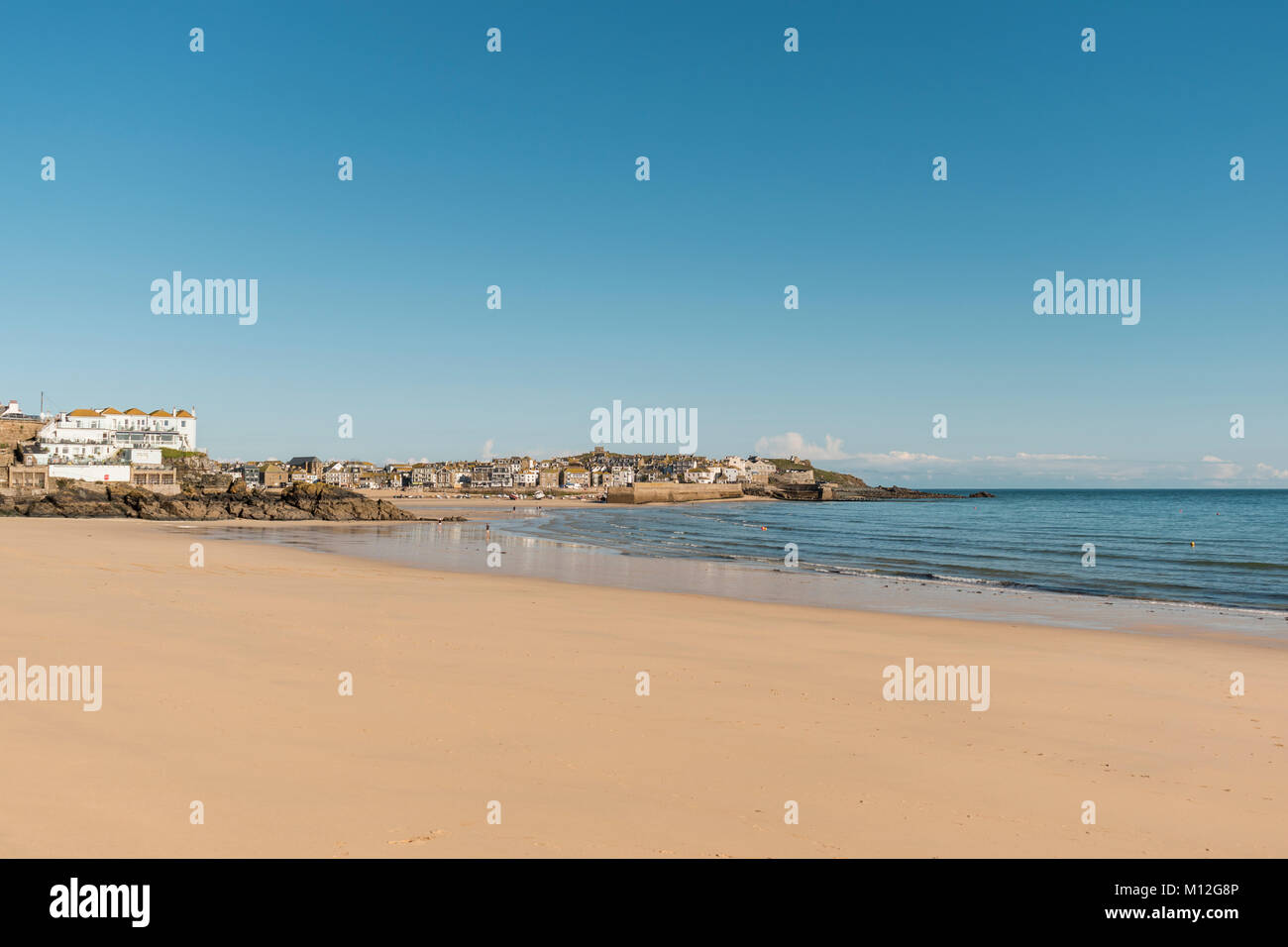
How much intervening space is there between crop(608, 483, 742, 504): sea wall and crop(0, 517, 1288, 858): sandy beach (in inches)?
5410

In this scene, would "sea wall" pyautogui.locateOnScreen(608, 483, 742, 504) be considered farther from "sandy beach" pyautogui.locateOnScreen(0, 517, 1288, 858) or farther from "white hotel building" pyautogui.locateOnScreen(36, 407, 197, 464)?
"sandy beach" pyautogui.locateOnScreen(0, 517, 1288, 858)

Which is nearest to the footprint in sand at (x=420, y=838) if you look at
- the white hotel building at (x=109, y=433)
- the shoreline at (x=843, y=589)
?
the shoreline at (x=843, y=589)

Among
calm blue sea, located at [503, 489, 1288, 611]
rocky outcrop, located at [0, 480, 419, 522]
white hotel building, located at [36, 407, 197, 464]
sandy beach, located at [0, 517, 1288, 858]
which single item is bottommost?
calm blue sea, located at [503, 489, 1288, 611]

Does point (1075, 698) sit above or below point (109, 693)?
below

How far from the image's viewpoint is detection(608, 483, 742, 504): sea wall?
15488 centimetres

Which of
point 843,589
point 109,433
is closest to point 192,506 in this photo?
point 843,589

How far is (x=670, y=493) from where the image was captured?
531ft

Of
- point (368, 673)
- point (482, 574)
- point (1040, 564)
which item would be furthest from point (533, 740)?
point (1040, 564)

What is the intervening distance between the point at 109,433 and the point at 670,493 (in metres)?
99.7

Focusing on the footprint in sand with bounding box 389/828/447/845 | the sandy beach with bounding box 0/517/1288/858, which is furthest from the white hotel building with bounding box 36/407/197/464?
the footprint in sand with bounding box 389/828/447/845
